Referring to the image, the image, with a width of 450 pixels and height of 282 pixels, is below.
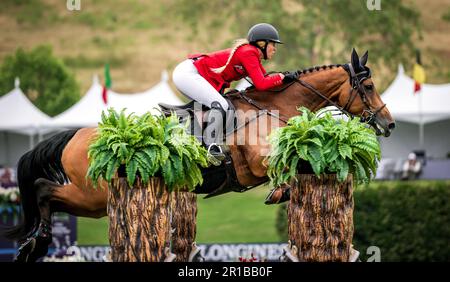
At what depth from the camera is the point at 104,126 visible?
6.12 m

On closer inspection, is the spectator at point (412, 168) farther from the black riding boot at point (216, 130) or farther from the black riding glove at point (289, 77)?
the black riding boot at point (216, 130)

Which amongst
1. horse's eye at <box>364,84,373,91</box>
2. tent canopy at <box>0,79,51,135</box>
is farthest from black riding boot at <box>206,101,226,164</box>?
tent canopy at <box>0,79,51,135</box>

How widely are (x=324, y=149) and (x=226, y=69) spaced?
1768 mm

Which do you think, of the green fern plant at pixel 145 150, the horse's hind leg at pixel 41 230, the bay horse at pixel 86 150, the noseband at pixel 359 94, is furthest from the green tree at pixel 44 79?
the green fern plant at pixel 145 150

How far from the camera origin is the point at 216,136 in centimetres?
739

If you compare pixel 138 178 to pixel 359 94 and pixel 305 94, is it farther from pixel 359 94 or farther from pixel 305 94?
pixel 359 94

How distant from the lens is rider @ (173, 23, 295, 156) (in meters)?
7.39

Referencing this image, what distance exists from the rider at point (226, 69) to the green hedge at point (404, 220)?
5.09 metres

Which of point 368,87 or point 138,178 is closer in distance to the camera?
point 138,178

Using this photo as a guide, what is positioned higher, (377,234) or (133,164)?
(133,164)

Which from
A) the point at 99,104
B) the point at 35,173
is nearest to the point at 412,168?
the point at 99,104
